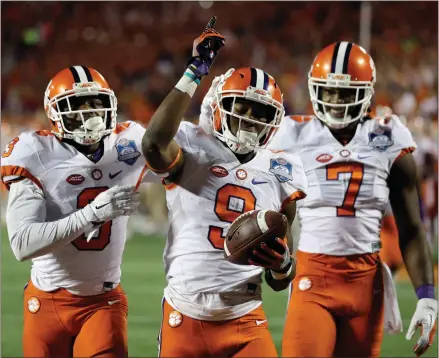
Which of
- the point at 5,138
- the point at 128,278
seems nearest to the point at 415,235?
the point at 128,278

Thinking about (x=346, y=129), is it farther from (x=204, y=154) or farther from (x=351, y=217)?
(x=204, y=154)

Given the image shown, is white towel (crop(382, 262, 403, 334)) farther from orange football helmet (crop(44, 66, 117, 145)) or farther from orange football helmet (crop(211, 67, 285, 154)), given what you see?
orange football helmet (crop(44, 66, 117, 145))

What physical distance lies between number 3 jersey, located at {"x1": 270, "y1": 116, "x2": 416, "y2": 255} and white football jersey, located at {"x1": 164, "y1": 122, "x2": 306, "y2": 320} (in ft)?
1.94

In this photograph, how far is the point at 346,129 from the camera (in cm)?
359

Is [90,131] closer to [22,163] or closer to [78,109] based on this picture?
[78,109]

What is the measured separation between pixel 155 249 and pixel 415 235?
597cm

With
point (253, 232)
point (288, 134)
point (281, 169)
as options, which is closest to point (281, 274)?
point (253, 232)

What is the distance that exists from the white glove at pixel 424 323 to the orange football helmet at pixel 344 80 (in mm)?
839

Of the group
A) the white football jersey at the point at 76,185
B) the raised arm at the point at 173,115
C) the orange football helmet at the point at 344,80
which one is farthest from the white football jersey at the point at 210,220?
the orange football helmet at the point at 344,80

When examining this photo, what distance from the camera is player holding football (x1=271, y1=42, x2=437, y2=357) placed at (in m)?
3.41

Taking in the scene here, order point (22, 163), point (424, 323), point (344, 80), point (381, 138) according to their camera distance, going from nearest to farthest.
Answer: point (22, 163) → point (424, 323) → point (344, 80) → point (381, 138)

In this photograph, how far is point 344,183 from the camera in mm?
3502

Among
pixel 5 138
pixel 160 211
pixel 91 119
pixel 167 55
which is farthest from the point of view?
pixel 167 55

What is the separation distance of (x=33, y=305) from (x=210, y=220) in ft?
2.79
